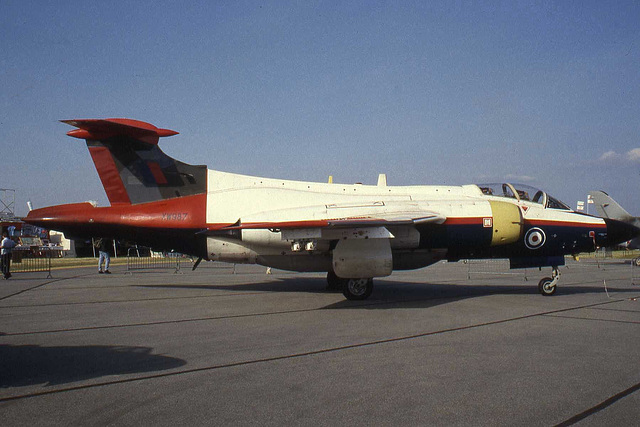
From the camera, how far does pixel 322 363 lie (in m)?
5.37

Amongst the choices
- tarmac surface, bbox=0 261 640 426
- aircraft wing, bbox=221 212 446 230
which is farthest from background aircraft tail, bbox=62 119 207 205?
tarmac surface, bbox=0 261 640 426

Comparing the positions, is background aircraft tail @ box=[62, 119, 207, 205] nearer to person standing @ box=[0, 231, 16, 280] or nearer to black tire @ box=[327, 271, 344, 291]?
black tire @ box=[327, 271, 344, 291]

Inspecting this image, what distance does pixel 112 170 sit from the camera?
12.6m

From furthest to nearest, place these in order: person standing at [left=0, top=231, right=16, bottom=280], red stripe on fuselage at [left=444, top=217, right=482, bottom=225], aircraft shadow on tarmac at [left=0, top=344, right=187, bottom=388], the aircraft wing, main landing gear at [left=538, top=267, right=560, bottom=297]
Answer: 1. person standing at [left=0, top=231, right=16, bottom=280]
2. main landing gear at [left=538, top=267, right=560, bottom=297]
3. red stripe on fuselage at [left=444, top=217, right=482, bottom=225]
4. the aircraft wing
5. aircraft shadow on tarmac at [left=0, top=344, right=187, bottom=388]

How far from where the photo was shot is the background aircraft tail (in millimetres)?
12453

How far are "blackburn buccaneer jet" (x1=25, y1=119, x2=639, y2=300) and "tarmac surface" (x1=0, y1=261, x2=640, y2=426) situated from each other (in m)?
1.86

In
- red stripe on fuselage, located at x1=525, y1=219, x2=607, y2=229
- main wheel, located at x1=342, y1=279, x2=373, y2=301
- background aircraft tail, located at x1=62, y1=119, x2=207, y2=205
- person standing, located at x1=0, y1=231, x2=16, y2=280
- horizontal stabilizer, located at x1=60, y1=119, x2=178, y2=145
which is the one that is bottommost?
main wheel, located at x1=342, y1=279, x2=373, y2=301

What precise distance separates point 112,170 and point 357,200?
6.69 metres

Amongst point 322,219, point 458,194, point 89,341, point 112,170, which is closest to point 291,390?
point 89,341

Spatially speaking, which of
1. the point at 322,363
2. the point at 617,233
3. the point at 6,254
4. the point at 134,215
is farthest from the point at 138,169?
the point at 617,233

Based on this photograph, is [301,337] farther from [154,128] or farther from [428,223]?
[154,128]

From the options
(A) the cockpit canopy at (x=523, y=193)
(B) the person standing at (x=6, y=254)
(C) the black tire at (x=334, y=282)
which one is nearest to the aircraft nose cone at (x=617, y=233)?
(A) the cockpit canopy at (x=523, y=193)

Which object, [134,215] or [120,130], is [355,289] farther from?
[120,130]

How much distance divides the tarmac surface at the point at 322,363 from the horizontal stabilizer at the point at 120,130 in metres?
4.54
